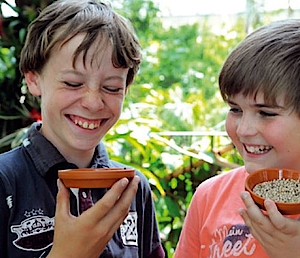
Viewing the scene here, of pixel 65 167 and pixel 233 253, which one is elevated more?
pixel 65 167

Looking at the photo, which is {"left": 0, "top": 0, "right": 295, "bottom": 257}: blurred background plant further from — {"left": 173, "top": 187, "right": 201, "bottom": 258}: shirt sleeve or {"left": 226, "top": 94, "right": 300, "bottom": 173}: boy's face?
{"left": 226, "top": 94, "right": 300, "bottom": 173}: boy's face

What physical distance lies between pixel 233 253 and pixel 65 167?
0.41 m

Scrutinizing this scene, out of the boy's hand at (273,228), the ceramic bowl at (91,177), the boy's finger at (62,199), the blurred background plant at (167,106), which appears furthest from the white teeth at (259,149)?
the blurred background plant at (167,106)

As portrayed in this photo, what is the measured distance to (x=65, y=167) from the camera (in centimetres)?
123

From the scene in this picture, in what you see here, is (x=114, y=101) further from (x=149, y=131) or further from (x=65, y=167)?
(x=149, y=131)

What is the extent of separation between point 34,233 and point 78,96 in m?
0.30

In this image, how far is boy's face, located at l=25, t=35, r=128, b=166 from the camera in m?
1.17

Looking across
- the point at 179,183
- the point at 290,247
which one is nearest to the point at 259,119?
the point at 290,247

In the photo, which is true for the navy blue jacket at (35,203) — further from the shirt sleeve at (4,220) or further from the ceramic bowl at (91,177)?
the ceramic bowl at (91,177)

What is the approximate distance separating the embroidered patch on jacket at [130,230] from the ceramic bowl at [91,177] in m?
0.28

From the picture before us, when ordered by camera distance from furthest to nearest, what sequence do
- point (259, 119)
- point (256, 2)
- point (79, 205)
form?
point (256, 2) → point (79, 205) → point (259, 119)

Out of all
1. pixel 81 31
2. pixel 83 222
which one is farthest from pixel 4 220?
pixel 81 31

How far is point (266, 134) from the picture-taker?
108 centimetres

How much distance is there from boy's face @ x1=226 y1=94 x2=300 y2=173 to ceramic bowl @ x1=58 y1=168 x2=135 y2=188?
0.26 meters
